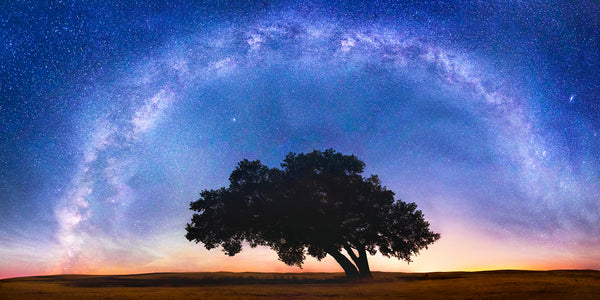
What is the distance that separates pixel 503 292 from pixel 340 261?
17382 millimetres

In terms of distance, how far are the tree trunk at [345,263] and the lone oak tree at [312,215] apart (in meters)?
0.09

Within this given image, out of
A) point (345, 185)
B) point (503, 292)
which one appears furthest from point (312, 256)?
point (503, 292)

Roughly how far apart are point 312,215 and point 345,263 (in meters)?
6.46

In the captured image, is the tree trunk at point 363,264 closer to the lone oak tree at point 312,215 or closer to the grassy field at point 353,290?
the lone oak tree at point 312,215

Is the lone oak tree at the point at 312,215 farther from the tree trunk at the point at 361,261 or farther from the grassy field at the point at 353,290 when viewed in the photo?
the grassy field at the point at 353,290

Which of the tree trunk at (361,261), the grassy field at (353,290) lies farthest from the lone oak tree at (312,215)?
the grassy field at (353,290)

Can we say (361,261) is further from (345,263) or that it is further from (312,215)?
(312,215)

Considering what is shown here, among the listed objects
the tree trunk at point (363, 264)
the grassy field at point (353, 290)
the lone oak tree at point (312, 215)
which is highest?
the lone oak tree at point (312, 215)

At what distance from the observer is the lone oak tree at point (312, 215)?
31.8 metres

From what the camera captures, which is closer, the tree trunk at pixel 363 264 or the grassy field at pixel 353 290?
the grassy field at pixel 353 290

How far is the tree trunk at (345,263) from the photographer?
32.6 meters

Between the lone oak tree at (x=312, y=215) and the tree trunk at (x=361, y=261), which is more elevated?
the lone oak tree at (x=312, y=215)

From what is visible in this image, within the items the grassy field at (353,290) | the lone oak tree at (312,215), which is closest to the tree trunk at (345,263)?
the lone oak tree at (312,215)

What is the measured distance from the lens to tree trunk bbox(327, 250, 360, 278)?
32.6 meters
